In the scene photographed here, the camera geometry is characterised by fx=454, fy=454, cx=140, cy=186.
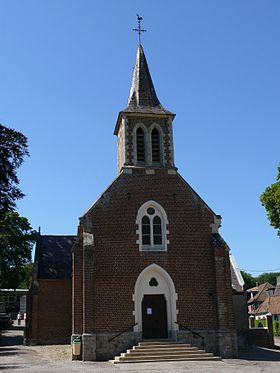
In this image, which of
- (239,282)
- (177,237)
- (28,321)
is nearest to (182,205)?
(177,237)

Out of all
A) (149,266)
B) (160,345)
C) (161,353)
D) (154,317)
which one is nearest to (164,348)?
(160,345)

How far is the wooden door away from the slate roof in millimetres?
10258

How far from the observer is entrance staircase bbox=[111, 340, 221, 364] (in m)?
21.2

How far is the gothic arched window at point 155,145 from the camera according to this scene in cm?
2652

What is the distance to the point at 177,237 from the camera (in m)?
24.6

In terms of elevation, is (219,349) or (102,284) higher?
(102,284)

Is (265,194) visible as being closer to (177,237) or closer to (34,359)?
(177,237)

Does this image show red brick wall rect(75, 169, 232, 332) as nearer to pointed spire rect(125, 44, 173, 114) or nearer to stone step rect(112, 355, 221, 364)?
stone step rect(112, 355, 221, 364)

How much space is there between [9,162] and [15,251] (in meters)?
21.5

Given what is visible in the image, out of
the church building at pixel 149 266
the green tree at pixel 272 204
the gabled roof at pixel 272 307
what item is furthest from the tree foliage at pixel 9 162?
the gabled roof at pixel 272 307

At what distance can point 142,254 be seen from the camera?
2402cm

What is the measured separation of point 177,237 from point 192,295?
3.14m

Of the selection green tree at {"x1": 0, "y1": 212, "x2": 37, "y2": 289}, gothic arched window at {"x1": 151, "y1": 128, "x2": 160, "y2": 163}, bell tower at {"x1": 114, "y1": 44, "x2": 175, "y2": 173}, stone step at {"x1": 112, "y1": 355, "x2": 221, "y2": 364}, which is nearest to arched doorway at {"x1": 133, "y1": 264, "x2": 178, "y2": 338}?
stone step at {"x1": 112, "y1": 355, "x2": 221, "y2": 364}

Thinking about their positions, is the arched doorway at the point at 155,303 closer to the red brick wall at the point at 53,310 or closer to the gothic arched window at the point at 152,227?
the gothic arched window at the point at 152,227
